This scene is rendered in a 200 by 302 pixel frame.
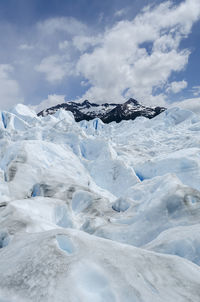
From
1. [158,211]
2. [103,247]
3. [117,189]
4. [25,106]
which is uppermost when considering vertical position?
[25,106]

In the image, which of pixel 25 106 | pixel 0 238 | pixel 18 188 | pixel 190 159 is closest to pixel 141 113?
pixel 25 106

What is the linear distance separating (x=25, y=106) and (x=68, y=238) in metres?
39.3

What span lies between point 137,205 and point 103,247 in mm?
4338

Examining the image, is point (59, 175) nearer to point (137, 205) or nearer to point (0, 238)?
point (137, 205)

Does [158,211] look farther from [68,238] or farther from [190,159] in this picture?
[190,159]

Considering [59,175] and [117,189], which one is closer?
[59,175]

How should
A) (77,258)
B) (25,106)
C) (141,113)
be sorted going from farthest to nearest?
(141,113)
(25,106)
(77,258)

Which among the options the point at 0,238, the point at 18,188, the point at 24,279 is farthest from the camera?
the point at 18,188

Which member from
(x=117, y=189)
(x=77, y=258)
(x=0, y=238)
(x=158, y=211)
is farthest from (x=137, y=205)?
(x=117, y=189)

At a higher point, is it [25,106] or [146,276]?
[25,106]

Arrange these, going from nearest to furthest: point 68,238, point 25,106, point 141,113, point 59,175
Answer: point 68,238 < point 59,175 < point 25,106 < point 141,113

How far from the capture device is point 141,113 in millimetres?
67438

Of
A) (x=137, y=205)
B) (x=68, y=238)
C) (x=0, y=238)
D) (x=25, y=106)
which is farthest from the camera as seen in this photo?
(x=25, y=106)

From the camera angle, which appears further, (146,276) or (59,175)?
(59,175)
